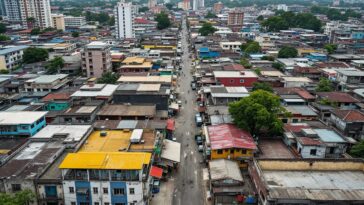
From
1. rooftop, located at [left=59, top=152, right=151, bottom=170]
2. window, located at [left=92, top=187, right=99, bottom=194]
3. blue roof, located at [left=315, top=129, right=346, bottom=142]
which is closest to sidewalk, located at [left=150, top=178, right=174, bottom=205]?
rooftop, located at [left=59, top=152, right=151, bottom=170]

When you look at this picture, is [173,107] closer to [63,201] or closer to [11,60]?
[63,201]

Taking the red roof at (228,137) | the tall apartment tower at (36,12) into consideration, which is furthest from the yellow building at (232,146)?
the tall apartment tower at (36,12)

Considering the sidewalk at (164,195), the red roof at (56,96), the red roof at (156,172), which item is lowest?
the sidewalk at (164,195)

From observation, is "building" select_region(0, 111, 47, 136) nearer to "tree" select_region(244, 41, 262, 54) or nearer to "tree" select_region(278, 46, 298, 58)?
"tree" select_region(244, 41, 262, 54)

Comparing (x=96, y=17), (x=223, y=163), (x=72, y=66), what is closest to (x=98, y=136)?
(x=223, y=163)

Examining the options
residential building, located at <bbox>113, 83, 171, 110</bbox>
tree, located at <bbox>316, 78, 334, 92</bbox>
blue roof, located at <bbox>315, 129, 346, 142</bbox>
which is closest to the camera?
blue roof, located at <bbox>315, 129, 346, 142</bbox>

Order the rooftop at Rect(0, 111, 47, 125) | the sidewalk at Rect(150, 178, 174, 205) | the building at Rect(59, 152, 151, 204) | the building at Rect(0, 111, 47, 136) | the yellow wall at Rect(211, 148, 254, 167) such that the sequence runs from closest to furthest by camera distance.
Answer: the building at Rect(59, 152, 151, 204) → the sidewalk at Rect(150, 178, 174, 205) → the yellow wall at Rect(211, 148, 254, 167) → the building at Rect(0, 111, 47, 136) → the rooftop at Rect(0, 111, 47, 125)

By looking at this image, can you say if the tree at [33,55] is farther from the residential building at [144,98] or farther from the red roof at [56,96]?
the residential building at [144,98]
